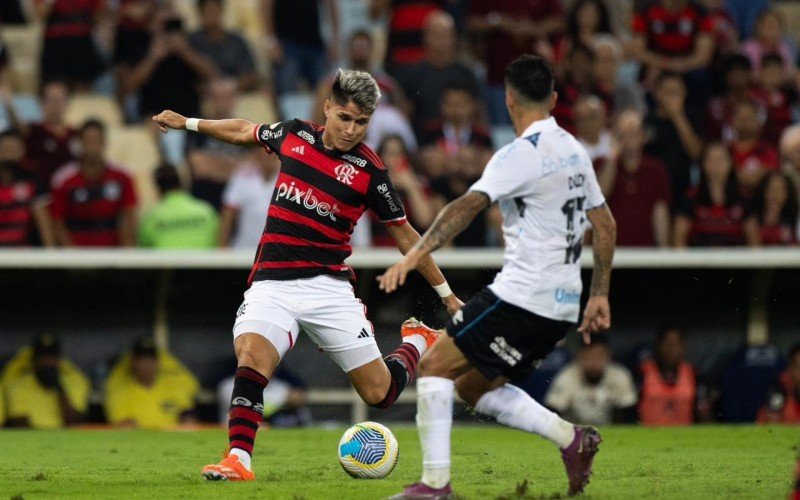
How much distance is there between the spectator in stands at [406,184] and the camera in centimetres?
1457

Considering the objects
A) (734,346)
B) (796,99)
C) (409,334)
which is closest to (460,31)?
(796,99)

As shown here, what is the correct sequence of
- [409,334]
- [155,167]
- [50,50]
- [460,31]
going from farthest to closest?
[460,31] → [50,50] → [155,167] → [409,334]

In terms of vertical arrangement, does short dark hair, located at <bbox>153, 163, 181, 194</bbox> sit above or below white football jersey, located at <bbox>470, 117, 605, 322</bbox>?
below

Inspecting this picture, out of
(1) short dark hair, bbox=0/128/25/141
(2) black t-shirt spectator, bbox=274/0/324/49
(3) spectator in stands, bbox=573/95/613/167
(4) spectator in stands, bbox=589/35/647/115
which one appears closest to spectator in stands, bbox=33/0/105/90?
(1) short dark hair, bbox=0/128/25/141

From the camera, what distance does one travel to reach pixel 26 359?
48.6 ft

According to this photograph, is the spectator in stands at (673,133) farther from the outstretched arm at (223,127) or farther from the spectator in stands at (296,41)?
the outstretched arm at (223,127)

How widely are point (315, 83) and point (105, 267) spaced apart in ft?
13.7

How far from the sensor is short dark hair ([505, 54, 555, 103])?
720 centimetres

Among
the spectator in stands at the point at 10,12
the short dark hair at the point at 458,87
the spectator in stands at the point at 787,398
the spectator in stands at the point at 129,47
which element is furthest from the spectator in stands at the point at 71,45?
the spectator in stands at the point at 787,398

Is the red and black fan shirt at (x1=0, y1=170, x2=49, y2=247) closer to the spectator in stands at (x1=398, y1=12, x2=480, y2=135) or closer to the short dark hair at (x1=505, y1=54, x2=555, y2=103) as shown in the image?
the spectator in stands at (x1=398, y1=12, x2=480, y2=135)

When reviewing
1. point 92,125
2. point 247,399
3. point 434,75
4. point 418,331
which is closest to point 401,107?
point 434,75

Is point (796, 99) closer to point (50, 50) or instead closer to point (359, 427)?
point (50, 50)

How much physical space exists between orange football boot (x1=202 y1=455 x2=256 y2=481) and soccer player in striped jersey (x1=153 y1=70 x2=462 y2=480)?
47 mm

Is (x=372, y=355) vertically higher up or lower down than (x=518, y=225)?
lower down
